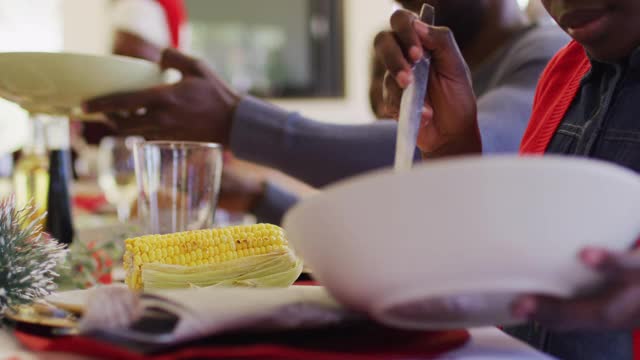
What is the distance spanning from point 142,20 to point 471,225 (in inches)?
69.6

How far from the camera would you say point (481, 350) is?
332 millimetres

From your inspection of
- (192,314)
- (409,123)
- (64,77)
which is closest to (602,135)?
(409,123)

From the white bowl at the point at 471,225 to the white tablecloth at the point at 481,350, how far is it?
0.05 metres

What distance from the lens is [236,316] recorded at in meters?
0.30

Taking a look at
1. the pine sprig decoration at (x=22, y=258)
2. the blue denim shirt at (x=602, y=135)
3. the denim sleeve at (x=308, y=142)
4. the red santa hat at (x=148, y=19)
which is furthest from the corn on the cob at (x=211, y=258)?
the red santa hat at (x=148, y=19)

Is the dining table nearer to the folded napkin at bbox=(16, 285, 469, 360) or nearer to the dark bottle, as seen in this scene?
the folded napkin at bbox=(16, 285, 469, 360)

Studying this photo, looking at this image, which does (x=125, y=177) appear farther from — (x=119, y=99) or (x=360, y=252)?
(x=360, y=252)

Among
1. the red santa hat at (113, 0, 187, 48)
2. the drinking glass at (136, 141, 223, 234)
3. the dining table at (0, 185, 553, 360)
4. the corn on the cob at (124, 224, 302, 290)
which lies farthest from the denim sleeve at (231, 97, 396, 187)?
the red santa hat at (113, 0, 187, 48)

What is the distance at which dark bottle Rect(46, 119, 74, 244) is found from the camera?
34.4 inches

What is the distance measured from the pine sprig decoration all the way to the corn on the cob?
8 centimetres

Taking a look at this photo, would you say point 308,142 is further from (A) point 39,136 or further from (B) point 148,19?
(B) point 148,19

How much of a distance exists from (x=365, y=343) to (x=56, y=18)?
4.03 metres

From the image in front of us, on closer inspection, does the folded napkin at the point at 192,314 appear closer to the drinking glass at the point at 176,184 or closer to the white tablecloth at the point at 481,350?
the white tablecloth at the point at 481,350

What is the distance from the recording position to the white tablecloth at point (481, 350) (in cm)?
32
